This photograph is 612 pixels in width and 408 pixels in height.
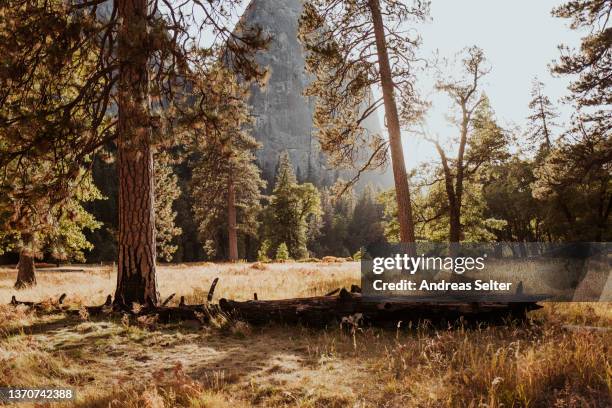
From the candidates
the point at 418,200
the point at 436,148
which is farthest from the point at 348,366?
the point at 418,200

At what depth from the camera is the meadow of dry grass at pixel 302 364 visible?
363 cm

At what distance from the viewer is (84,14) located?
793 centimetres

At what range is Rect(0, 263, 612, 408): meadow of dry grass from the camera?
3.63 m

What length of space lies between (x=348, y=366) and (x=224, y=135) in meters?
5.88

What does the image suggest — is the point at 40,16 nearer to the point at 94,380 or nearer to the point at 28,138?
the point at 28,138

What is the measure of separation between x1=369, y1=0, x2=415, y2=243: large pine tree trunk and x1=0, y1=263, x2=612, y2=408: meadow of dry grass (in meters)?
4.38

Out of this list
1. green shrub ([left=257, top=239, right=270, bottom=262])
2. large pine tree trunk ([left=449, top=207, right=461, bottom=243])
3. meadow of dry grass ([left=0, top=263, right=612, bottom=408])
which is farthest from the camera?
green shrub ([left=257, top=239, right=270, bottom=262])

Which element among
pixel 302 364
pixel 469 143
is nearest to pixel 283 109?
pixel 469 143

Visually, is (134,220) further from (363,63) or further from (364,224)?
(364,224)

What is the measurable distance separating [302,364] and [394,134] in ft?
25.5

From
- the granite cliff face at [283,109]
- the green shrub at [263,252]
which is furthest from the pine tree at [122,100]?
the granite cliff face at [283,109]

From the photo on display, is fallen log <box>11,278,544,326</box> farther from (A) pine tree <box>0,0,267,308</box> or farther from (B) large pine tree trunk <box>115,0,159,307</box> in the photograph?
(A) pine tree <box>0,0,267,308</box>

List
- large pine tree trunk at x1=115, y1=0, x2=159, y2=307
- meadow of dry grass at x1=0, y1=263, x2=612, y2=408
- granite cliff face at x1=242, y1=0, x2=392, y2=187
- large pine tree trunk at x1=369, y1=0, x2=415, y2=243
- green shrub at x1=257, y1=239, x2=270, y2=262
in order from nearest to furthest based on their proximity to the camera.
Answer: meadow of dry grass at x1=0, y1=263, x2=612, y2=408
large pine tree trunk at x1=115, y1=0, x2=159, y2=307
large pine tree trunk at x1=369, y1=0, x2=415, y2=243
green shrub at x1=257, y1=239, x2=270, y2=262
granite cliff face at x1=242, y1=0, x2=392, y2=187

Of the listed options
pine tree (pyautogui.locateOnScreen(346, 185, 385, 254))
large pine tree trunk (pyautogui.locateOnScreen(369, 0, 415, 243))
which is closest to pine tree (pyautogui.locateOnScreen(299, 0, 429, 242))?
large pine tree trunk (pyautogui.locateOnScreen(369, 0, 415, 243))
